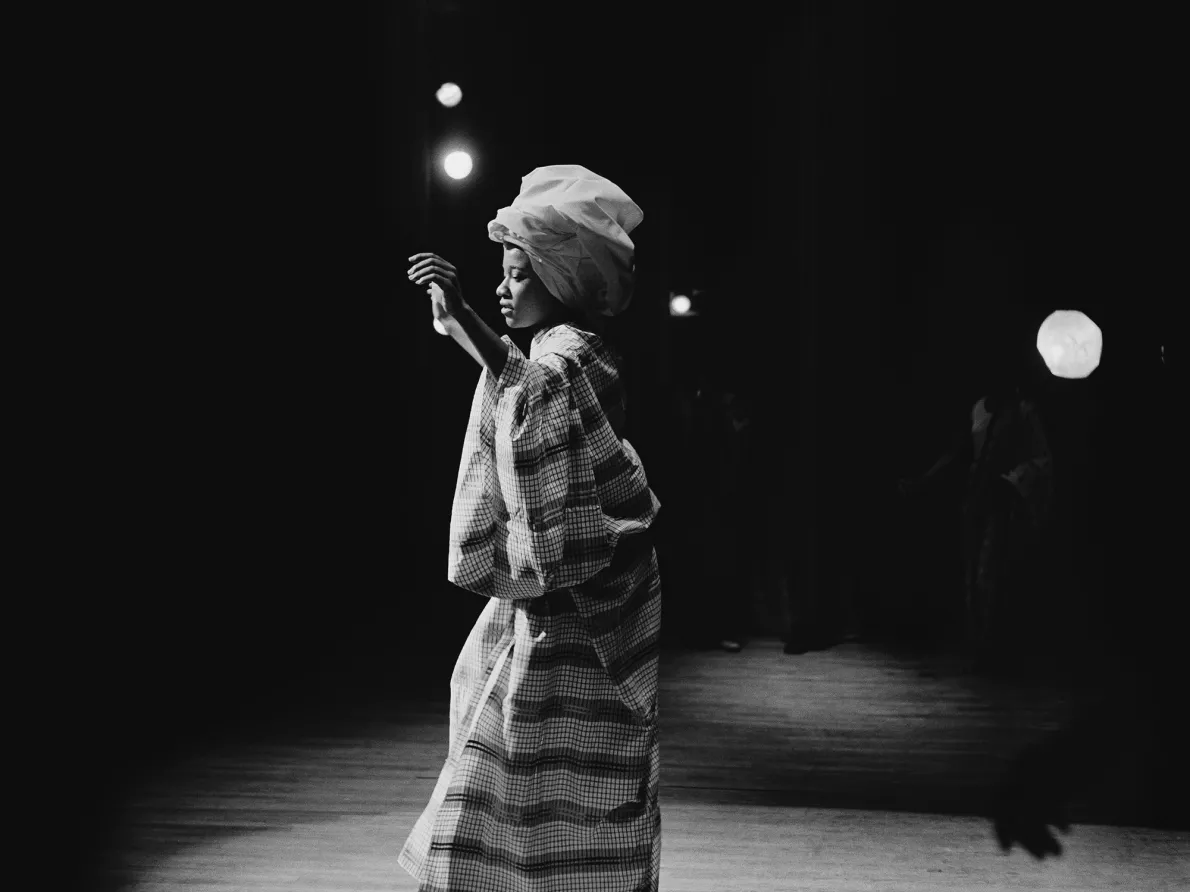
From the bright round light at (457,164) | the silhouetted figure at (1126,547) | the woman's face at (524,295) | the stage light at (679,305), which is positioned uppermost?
the bright round light at (457,164)

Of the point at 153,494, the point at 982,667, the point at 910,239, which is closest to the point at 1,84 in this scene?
the point at 153,494

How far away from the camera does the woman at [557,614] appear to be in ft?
5.81

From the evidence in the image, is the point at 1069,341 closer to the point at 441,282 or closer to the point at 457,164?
the point at 457,164

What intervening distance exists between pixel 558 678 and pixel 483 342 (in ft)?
1.71

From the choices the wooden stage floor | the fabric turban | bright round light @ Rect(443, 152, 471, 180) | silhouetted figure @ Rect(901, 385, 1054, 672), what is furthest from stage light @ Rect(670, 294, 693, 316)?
the fabric turban

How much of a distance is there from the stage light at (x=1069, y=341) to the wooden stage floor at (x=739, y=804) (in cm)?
193

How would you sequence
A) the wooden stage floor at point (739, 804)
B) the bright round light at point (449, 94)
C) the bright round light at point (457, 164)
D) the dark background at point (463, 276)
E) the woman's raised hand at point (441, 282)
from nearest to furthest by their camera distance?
1. the woman's raised hand at point (441, 282)
2. the wooden stage floor at point (739, 804)
3. the dark background at point (463, 276)
4. the bright round light at point (457, 164)
5. the bright round light at point (449, 94)

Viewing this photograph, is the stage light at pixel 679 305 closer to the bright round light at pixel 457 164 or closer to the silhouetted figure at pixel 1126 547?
the bright round light at pixel 457 164

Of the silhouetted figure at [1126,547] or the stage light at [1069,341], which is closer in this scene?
the silhouetted figure at [1126,547]

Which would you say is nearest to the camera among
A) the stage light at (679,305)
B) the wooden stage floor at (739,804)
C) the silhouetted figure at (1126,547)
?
the wooden stage floor at (739,804)

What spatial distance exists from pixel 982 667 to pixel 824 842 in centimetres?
248

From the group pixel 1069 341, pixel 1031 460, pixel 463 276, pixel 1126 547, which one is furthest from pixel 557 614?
pixel 1126 547

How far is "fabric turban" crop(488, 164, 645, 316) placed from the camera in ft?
5.92

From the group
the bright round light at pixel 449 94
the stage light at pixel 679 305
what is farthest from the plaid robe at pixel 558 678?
the stage light at pixel 679 305
